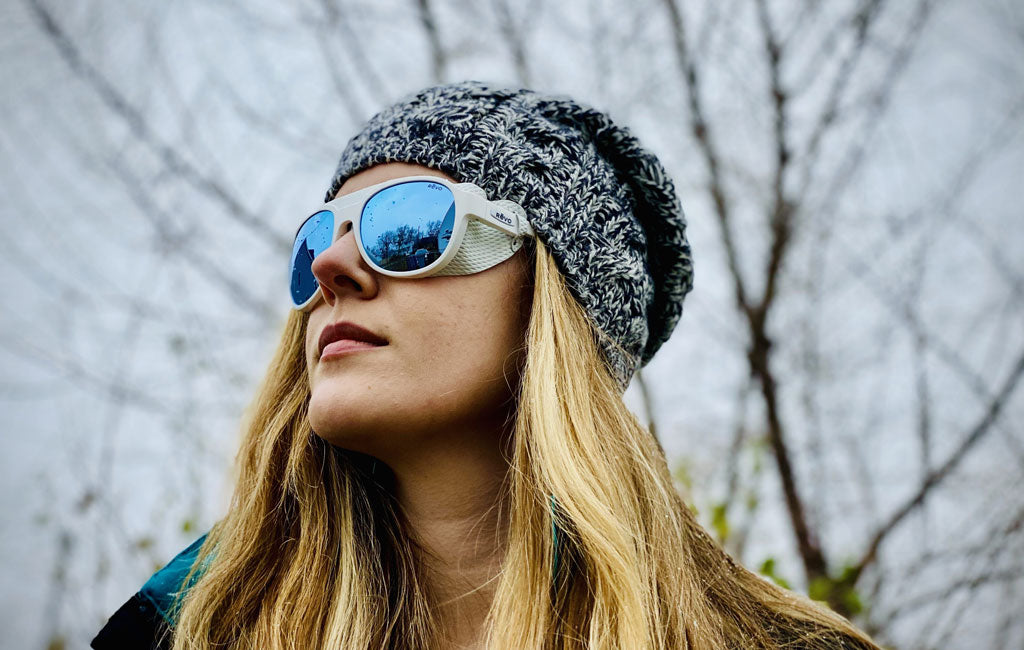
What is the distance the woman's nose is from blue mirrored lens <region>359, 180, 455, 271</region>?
0.04 meters

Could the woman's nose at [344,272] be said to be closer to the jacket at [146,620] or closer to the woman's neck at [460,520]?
the woman's neck at [460,520]

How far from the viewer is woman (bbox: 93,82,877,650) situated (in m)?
1.66

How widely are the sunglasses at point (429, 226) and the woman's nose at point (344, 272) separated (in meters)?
0.03

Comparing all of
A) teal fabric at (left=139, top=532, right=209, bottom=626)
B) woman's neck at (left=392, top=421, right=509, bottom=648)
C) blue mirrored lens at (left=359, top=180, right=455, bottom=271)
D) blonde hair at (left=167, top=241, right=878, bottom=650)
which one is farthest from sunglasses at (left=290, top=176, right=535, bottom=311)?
teal fabric at (left=139, top=532, right=209, bottom=626)

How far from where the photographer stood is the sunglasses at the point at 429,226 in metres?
1.73

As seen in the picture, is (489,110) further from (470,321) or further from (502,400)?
(502,400)

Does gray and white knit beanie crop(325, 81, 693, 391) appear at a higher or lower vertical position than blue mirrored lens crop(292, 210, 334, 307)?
higher

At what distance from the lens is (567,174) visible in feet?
6.24

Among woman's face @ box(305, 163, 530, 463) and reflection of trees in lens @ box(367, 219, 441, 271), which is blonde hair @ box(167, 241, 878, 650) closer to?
woman's face @ box(305, 163, 530, 463)

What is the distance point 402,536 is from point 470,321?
0.58m

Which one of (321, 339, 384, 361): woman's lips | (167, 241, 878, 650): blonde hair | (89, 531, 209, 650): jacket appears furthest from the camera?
(89, 531, 209, 650): jacket

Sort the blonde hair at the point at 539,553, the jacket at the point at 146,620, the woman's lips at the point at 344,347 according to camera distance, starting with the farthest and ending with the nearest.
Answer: the jacket at the point at 146,620 → the woman's lips at the point at 344,347 → the blonde hair at the point at 539,553

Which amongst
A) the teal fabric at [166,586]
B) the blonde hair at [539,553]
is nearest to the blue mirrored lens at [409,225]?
the blonde hair at [539,553]

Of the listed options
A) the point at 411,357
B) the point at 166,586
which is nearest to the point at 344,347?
the point at 411,357
